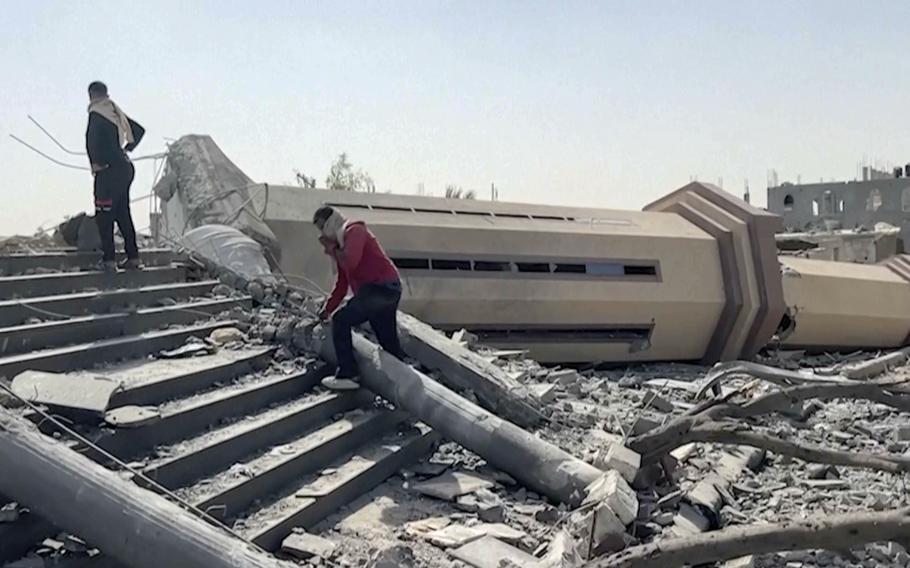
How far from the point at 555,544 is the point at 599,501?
471 millimetres

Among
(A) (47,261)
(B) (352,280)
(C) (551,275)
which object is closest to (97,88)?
(A) (47,261)

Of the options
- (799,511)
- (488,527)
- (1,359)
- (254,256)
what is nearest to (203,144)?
(254,256)

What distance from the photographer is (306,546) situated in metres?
4.37

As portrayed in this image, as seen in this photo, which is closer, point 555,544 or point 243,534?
point 243,534

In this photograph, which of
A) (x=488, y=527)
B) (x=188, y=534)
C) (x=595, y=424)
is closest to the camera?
(x=188, y=534)

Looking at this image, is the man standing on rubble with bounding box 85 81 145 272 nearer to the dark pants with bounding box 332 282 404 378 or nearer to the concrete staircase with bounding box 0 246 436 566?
the concrete staircase with bounding box 0 246 436 566

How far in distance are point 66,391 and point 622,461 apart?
344 cm

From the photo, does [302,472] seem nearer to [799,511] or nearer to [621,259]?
[799,511]

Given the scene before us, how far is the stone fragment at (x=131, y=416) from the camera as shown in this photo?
14.3ft

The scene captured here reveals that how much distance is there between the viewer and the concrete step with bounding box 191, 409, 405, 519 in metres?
4.40

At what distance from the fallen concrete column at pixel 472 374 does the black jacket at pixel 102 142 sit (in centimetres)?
279

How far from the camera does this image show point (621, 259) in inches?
→ 473

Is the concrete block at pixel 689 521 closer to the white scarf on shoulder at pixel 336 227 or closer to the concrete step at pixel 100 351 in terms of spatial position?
the white scarf on shoulder at pixel 336 227

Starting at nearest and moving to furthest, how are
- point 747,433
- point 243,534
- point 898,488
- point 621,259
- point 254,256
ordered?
point 243,534 < point 747,433 < point 898,488 < point 254,256 < point 621,259
